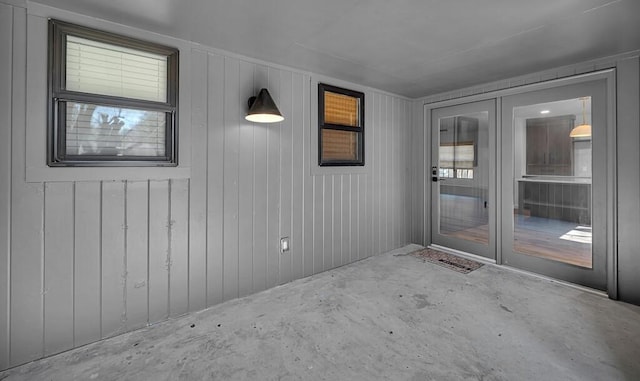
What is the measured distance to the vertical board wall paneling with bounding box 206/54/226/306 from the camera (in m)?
2.69

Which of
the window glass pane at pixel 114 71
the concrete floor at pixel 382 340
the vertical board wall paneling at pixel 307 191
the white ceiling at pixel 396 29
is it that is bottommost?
the concrete floor at pixel 382 340

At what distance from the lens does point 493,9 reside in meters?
2.04

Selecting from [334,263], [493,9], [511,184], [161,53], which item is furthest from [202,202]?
[511,184]

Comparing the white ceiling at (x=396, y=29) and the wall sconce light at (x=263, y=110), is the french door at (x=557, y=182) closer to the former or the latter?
the white ceiling at (x=396, y=29)

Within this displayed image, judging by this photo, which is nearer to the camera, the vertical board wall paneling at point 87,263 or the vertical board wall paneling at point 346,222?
the vertical board wall paneling at point 87,263

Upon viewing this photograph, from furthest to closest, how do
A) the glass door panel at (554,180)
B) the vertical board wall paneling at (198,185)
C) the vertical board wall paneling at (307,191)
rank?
the vertical board wall paneling at (307,191) → the glass door panel at (554,180) → the vertical board wall paneling at (198,185)

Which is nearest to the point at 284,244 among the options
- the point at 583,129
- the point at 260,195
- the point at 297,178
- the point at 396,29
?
the point at 260,195

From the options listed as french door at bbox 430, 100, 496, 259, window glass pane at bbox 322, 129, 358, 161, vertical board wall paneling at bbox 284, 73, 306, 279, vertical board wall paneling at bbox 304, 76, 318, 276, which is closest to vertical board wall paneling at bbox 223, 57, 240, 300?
vertical board wall paneling at bbox 284, 73, 306, 279

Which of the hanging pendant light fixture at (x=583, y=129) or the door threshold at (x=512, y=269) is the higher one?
the hanging pendant light fixture at (x=583, y=129)

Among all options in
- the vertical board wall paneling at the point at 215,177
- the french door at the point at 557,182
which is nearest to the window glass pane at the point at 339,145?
the vertical board wall paneling at the point at 215,177

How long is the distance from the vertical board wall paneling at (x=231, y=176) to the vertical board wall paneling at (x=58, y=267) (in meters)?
1.14

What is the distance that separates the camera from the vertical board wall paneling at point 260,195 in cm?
297

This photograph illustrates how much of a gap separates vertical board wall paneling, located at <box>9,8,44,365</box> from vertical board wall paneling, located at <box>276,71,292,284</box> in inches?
75.8

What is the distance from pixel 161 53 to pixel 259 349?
2.51 m
